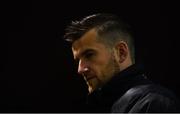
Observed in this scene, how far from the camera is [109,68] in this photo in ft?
4.28

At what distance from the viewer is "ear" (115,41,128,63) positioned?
4.36ft

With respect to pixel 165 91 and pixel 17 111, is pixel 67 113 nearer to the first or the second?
pixel 17 111

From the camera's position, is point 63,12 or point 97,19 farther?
point 63,12

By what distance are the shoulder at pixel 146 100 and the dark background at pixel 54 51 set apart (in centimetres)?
135

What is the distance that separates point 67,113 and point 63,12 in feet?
1.74

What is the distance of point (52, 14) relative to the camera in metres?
2.63

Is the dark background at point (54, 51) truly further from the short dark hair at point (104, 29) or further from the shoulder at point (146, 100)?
the shoulder at point (146, 100)

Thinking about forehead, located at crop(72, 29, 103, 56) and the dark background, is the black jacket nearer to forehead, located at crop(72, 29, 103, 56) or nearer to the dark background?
forehead, located at crop(72, 29, 103, 56)

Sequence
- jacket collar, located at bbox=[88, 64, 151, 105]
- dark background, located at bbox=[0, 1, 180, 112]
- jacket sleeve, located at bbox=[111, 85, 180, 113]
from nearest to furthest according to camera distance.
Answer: jacket sleeve, located at bbox=[111, 85, 180, 113] < jacket collar, located at bbox=[88, 64, 151, 105] < dark background, located at bbox=[0, 1, 180, 112]

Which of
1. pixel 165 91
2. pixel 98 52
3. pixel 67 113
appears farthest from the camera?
pixel 67 113

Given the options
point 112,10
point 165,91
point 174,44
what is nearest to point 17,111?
point 112,10

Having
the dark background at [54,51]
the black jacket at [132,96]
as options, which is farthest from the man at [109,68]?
the dark background at [54,51]

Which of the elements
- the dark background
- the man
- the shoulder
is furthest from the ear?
the dark background

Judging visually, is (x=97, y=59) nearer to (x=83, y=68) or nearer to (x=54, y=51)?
(x=83, y=68)
